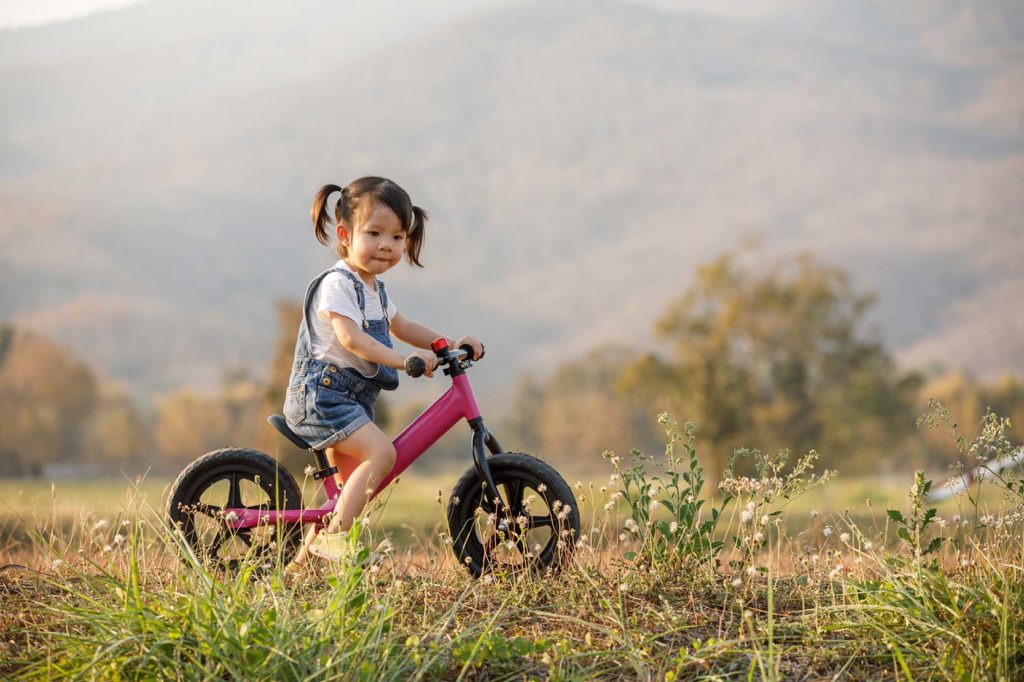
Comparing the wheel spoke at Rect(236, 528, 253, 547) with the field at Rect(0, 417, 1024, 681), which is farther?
the wheel spoke at Rect(236, 528, 253, 547)

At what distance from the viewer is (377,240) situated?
5273 mm

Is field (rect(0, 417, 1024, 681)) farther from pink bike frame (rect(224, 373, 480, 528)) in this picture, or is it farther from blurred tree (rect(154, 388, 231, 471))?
blurred tree (rect(154, 388, 231, 471))

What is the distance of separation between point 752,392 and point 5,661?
1568 inches

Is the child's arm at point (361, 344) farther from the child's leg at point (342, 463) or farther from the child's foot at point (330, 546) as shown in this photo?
the child's foot at point (330, 546)

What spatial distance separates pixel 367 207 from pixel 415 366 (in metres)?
0.97

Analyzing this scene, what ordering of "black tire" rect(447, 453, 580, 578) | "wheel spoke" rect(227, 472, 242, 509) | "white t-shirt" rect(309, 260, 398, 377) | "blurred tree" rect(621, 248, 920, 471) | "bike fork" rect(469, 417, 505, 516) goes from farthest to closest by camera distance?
"blurred tree" rect(621, 248, 920, 471), "wheel spoke" rect(227, 472, 242, 509), "white t-shirt" rect(309, 260, 398, 377), "bike fork" rect(469, 417, 505, 516), "black tire" rect(447, 453, 580, 578)

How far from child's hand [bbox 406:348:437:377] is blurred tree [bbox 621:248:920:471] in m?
32.3

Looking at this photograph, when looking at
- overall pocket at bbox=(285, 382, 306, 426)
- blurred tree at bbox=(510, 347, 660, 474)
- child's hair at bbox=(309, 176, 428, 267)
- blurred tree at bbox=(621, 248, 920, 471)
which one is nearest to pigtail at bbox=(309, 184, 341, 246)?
child's hair at bbox=(309, 176, 428, 267)

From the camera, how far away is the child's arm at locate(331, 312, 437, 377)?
5.03 metres

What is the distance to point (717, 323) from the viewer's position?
143ft

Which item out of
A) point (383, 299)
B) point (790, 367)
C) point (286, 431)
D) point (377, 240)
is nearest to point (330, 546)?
point (286, 431)

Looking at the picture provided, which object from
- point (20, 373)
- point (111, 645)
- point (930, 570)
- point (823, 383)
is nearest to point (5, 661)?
point (111, 645)

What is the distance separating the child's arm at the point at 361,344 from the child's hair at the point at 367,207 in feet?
1.67

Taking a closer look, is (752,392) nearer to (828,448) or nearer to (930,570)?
(828,448)
